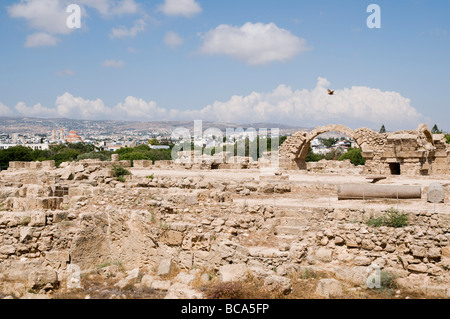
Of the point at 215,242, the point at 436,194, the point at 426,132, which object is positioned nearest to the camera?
the point at 215,242

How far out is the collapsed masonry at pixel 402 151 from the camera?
61.9ft

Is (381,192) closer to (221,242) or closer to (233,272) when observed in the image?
(221,242)

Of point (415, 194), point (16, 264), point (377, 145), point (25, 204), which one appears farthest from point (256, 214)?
point (377, 145)

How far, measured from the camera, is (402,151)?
1912 cm

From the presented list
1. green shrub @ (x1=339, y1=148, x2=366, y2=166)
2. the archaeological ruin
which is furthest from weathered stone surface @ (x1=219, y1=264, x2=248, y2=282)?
green shrub @ (x1=339, y1=148, x2=366, y2=166)

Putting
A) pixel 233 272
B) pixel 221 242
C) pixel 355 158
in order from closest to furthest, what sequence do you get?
pixel 233 272 < pixel 221 242 < pixel 355 158

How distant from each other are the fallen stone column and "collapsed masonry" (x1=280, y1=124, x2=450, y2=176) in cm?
775

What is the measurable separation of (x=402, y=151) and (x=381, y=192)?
8.58 m

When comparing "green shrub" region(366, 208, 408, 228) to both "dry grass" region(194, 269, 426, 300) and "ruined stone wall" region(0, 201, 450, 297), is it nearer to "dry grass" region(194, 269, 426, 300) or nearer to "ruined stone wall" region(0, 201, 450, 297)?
"ruined stone wall" region(0, 201, 450, 297)

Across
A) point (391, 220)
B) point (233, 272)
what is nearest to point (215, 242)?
point (233, 272)

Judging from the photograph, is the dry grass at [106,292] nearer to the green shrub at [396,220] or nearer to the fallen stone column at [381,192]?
the green shrub at [396,220]

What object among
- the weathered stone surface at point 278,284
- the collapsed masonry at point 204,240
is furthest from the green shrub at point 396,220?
the weathered stone surface at point 278,284

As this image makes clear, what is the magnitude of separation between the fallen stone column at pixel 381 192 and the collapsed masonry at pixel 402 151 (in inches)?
305
